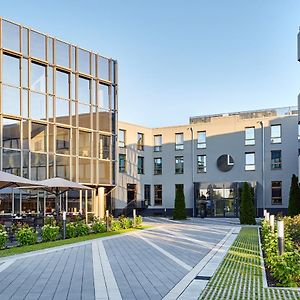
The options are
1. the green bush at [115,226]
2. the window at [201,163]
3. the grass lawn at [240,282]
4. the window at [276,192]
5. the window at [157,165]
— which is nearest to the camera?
the grass lawn at [240,282]

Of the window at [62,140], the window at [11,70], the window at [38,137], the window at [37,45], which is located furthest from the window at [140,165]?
the window at [11,70]

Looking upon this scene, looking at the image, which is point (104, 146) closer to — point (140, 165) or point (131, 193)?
point (131, 193)

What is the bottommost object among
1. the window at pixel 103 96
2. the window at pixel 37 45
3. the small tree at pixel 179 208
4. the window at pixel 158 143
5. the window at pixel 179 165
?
the small tree at pixel 179 208

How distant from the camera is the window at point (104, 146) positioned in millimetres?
32562

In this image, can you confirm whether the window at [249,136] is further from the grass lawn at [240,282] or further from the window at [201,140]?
the grass lawn at [240,282]

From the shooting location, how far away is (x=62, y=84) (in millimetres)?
29734

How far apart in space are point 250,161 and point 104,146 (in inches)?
559

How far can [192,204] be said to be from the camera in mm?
42812

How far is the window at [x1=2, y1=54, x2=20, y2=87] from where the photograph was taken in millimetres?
26078

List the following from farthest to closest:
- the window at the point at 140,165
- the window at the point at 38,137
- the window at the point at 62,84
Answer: the window at the point at 140,165, the window at the point at 62,84, the window at the point at 38,137

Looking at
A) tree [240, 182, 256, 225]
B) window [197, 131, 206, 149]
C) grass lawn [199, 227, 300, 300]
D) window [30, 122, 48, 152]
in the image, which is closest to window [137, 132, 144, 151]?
window [197, 131, 206, 149]

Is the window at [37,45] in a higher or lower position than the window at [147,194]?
higher

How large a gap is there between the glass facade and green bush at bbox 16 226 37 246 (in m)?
10.7

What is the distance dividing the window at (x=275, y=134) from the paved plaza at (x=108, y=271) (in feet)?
81.2
